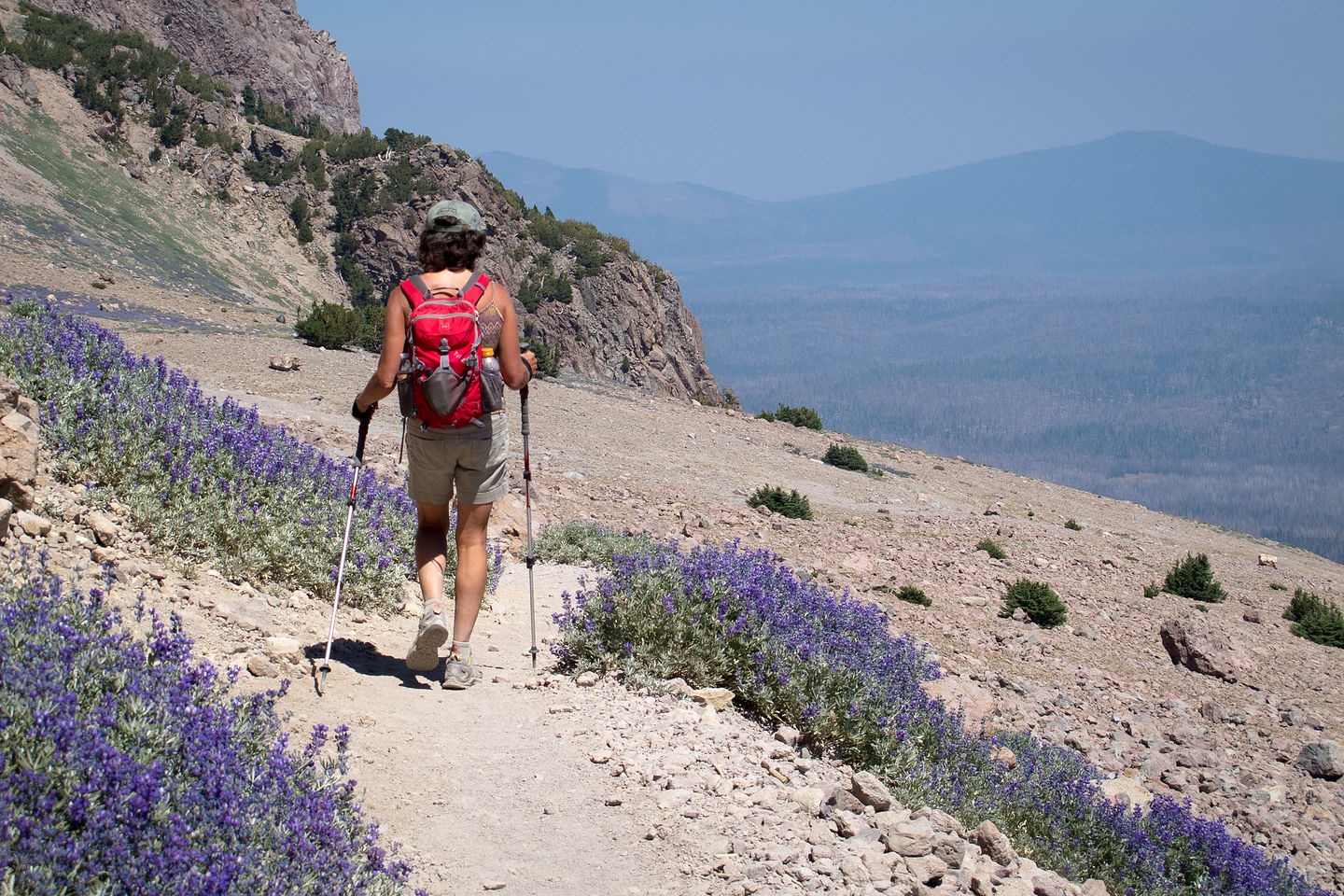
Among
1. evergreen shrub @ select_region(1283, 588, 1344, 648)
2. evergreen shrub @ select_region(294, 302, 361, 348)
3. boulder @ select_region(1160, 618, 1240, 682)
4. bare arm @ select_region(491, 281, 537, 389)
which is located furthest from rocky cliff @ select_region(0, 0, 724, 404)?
bare arm @ select_region(491, 281, 537, 389)

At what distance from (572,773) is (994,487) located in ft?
81.4

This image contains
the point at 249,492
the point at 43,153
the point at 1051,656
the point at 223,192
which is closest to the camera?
the point at 249,492

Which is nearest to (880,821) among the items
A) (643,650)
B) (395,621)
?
(643,650)

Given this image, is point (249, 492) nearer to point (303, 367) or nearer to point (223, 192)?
point (303, 367)

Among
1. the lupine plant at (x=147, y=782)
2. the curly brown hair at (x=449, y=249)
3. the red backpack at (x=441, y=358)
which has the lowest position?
the lupine plant at (x=147, y=782)

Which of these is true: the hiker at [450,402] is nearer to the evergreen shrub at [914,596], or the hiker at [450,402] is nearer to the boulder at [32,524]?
the boulder at [32,524]

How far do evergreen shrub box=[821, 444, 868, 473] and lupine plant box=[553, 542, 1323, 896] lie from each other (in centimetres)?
A: 1691

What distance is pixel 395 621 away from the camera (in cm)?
641

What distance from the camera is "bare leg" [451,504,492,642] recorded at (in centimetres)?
524

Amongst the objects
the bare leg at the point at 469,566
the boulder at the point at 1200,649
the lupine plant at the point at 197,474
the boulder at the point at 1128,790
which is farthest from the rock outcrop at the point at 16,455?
the boulder at the point at 1200,649

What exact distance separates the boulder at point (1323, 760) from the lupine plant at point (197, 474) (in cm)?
841

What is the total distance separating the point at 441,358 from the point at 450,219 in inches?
29.8

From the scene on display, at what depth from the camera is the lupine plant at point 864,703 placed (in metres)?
5.15

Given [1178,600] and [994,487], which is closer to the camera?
[1178,600]
